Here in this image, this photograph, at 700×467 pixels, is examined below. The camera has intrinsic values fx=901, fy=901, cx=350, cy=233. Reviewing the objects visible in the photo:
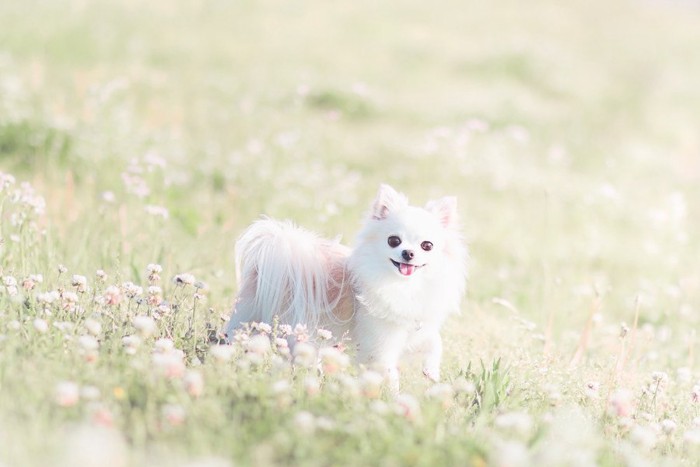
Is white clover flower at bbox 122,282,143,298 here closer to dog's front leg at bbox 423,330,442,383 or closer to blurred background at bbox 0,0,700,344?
blurred background at bbox 0,0,700,344

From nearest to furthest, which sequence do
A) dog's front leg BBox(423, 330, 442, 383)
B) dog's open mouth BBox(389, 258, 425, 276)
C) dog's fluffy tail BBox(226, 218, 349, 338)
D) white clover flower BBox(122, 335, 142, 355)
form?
1. white clover flower BBox(122, 335, 142, 355)
2. dog's open mouth BBox(389, 258, 425, 276)
3. dog's fluffy tail BBox(226, 218, 349, 338)
4. dog's front leg BBox(423, 330, 442, 383)

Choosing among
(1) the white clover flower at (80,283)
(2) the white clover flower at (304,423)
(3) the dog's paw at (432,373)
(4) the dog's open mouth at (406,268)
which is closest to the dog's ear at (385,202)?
(4) the dog's open mouth at (406,268)

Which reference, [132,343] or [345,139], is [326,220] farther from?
[345,139]

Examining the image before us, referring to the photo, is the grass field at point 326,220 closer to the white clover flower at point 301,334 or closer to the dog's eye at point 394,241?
the white clover flower at point 301,334

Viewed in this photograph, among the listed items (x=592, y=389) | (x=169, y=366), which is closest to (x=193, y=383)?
(x=169, y=366)

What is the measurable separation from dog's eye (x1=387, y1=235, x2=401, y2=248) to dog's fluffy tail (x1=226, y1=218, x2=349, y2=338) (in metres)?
0.29

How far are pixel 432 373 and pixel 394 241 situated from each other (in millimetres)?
625

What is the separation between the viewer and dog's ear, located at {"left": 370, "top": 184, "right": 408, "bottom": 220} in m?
4.14

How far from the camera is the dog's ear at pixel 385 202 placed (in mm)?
4145

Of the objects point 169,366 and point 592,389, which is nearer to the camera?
point 169,366

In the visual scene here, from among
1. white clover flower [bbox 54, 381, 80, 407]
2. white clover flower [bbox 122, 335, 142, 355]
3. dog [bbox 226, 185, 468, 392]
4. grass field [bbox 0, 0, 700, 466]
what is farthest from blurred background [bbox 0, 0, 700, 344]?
white clover flower [bbox 54, 381, 80, 407]

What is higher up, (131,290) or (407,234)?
(407,234)

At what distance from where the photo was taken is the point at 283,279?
13.4 ft

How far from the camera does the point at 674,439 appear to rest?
12.2ft
